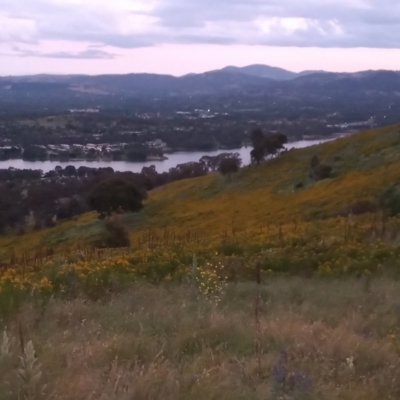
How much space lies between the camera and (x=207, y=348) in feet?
12.4

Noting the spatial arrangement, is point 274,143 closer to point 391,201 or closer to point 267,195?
point 267,195

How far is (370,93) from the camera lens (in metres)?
165

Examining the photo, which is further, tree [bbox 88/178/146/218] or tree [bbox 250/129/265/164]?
tree [bbox 250/129/265/164]

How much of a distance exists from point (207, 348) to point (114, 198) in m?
28.0

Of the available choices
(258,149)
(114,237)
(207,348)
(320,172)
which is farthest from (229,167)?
(207,348)

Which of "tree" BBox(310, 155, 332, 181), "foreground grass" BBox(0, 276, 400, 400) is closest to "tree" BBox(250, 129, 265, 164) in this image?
"tree" BBox(310, 155, 332, 181)

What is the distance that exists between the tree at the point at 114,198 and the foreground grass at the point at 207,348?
85.9 feet

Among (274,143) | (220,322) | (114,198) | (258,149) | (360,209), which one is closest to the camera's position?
(220,322)

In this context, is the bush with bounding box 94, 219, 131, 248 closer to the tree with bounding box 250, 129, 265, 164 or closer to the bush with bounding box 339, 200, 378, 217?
the bush with bounding box 339, 200, 378, 217

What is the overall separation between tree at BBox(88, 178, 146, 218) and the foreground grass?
26168 millimetres

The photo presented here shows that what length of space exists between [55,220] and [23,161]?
143ft

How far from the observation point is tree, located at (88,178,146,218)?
31.3 m

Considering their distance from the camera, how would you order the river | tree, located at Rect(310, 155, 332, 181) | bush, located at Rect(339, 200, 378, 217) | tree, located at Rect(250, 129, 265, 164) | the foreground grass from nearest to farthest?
the foreground grass
bush, located at Rect(339, 200, 378, 217)
tree, located at Rect(310, 155, 332, 181)
tree, located at Rect(250, 129, 265, 164)
the river

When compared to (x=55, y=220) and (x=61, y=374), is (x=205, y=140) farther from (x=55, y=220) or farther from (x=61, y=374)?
(x=61, y=374)
